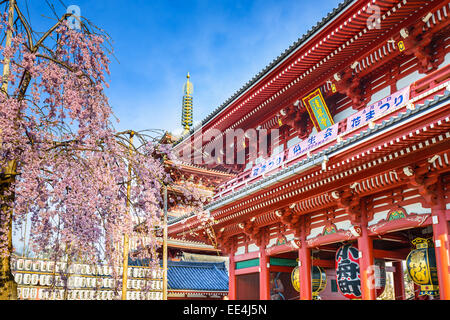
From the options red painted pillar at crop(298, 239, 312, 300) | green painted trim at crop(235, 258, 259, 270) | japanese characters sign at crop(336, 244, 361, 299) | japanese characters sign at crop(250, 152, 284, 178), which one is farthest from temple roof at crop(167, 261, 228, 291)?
japanese characters sign at crop(336, 244, 361, 299)

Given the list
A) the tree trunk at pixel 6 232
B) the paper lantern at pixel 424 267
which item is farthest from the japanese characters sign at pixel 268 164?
the tree trunk at pixel 6 232

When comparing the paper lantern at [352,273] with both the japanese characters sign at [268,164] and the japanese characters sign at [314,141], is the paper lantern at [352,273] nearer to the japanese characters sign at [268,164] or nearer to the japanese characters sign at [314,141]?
the japanese characters sign at [314,141]

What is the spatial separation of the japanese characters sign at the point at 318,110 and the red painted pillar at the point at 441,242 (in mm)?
3982

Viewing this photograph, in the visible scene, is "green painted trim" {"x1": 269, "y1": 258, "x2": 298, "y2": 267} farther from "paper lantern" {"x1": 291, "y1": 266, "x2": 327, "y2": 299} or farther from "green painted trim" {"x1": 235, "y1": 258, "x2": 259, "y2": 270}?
"paper lantern" {"x1": 291, "y1": 266, "x2": 327, "y2": 299}

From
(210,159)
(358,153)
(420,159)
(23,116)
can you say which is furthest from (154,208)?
(210,159)

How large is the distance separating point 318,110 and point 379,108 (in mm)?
2453

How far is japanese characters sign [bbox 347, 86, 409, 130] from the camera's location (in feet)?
27.8

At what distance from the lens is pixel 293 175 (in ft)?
31.4

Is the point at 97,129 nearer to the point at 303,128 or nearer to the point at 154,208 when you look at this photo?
the point at 154,208

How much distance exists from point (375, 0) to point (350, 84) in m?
2.67

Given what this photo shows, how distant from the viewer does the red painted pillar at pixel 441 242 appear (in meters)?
7.49

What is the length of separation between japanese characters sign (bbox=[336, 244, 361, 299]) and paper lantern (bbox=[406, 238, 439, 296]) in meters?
1.60

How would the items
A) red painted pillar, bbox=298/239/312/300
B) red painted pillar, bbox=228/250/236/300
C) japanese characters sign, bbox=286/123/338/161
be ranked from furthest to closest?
red painted pillar, bbox=228/250/236/300
red painted pillar, bbox=298/239/312/300
japanese characters sign, bbox=286/123/338/161

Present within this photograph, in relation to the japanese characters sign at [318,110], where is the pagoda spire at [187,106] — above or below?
above
